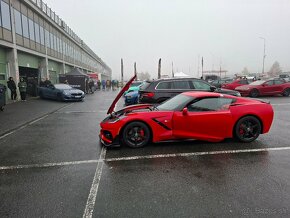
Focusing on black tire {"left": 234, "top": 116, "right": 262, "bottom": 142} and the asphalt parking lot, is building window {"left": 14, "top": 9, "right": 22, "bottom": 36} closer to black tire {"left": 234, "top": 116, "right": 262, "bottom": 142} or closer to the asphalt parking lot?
the asphalt parking lot

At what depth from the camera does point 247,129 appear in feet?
18.5

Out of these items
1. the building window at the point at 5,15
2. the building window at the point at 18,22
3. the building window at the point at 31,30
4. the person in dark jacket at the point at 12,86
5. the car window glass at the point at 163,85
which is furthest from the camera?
the building window at the point at 31,30

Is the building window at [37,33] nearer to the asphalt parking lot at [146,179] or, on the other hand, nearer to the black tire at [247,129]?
the asphalt parking lot at [146,179]

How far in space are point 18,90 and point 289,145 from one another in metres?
18.2

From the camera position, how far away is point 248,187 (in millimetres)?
3432

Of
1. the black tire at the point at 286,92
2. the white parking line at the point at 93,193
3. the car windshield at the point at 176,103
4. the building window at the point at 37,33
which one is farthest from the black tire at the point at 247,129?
the building window at the point at 37,33

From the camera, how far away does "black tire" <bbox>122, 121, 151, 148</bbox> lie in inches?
204

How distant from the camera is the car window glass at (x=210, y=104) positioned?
541 centimetres

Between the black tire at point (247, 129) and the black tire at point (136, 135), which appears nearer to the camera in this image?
the black tire at point (136, 135)

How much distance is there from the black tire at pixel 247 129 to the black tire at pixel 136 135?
2.20m

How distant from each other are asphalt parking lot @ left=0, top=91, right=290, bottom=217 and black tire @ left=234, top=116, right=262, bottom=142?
0.63ft

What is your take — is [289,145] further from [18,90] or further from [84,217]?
[18,90]

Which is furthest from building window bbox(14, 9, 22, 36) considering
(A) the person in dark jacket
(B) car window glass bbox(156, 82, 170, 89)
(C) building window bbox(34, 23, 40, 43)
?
(B) car window glass bbox(156, 82, 170, 89)

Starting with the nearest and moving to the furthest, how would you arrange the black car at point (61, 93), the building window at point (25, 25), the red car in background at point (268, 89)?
the black car at point (61, 93) < the red car in background at point (268, 89) < the building window at point (25, 25)
